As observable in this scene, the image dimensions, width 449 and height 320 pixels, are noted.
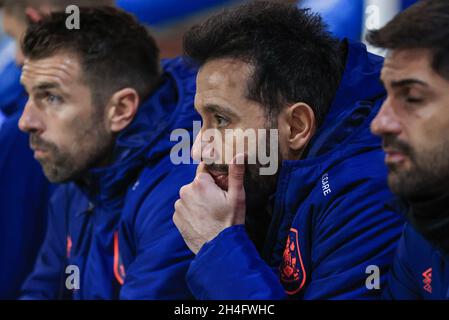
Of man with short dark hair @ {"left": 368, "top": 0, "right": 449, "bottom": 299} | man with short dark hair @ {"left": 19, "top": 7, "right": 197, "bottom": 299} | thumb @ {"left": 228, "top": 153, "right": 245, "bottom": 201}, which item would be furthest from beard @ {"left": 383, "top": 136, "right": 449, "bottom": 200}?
man with short dark hair @ {"left": 19, "top": 7, "right": 197, "bottom": 299}

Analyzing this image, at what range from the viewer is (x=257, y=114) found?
1.33m

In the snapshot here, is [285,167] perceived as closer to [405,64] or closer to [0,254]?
[405,64]

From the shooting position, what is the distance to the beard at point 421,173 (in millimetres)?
1076

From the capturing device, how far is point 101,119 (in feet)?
5.57

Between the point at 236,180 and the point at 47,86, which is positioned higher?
the point at 47,86

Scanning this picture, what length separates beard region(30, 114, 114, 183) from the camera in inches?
66.2

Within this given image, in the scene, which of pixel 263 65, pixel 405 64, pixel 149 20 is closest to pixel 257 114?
pixel 263 65

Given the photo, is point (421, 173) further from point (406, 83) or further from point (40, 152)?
point (40, 152)

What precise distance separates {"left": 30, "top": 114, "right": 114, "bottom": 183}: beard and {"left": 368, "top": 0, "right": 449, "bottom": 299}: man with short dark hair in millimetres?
713

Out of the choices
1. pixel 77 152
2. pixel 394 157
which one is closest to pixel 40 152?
pixel 77 152

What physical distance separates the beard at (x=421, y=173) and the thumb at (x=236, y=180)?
0.27 meters

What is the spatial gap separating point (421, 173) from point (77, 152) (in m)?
0.80

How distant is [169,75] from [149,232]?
13.9 inches

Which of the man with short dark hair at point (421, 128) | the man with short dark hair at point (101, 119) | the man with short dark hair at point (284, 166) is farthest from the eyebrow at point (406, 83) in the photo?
the man with short dark hair at point (101, 119)
